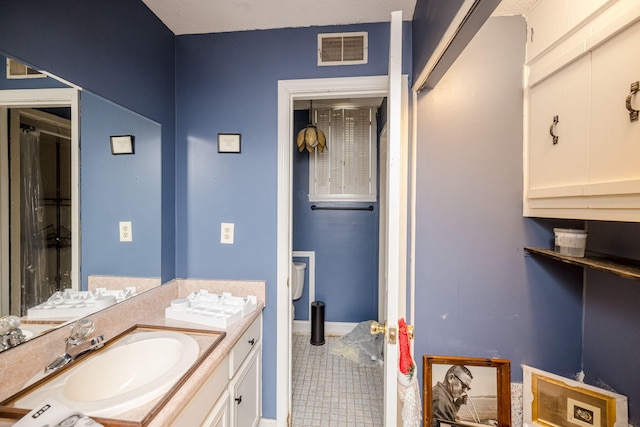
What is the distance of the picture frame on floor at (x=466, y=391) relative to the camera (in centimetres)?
131

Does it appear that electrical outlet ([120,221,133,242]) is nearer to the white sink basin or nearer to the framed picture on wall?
the white sink basin

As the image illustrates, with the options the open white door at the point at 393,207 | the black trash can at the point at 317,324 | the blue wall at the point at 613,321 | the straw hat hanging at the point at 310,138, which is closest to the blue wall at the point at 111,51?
the straw hat hanging at the point at 310,138

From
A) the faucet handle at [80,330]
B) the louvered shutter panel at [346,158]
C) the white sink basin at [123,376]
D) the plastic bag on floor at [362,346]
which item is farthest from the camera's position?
the louvered shutter panel at [346,158]

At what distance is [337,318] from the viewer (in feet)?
9.32

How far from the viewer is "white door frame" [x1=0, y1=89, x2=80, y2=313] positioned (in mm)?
801

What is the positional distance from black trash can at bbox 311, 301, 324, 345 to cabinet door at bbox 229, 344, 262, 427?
1089mm

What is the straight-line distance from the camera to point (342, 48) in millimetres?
1476

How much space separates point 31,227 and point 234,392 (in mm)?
1048

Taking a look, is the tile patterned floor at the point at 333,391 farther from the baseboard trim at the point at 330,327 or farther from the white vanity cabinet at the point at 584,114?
the white vanity cabinet at the point at 584,114

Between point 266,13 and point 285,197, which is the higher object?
point 266,13

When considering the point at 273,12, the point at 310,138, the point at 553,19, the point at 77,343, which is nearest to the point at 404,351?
the point at 77,343

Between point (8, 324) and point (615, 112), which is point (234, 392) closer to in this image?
point (8, 324)

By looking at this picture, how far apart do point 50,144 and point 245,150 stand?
0.84m

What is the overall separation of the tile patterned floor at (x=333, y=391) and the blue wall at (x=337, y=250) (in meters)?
0.56
